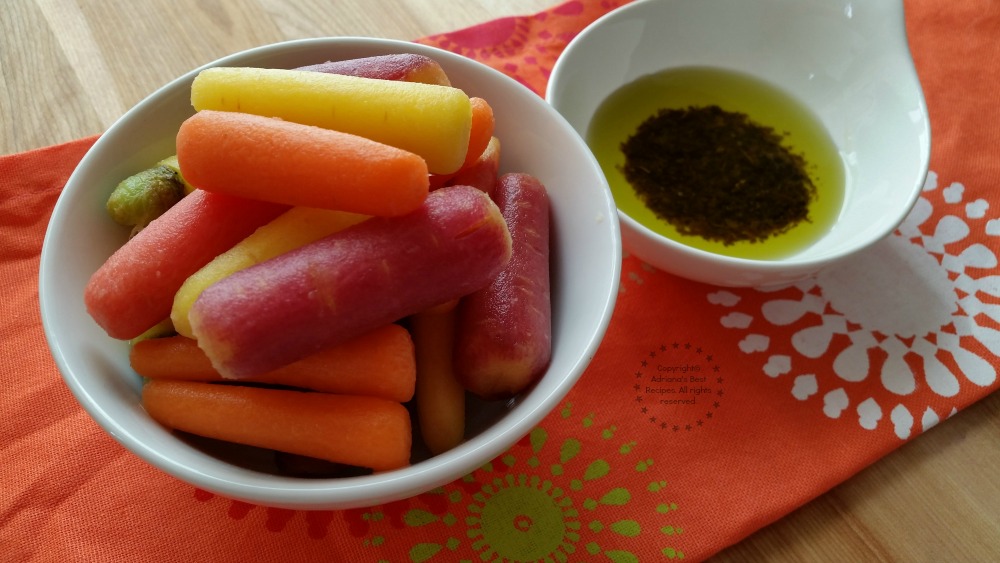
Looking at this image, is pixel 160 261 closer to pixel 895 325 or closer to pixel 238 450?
pixel 238 450

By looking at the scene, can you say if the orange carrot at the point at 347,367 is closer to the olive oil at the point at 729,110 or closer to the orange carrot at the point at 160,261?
the orange carrot at the point at 160,261

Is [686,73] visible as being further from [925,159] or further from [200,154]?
[200,154]

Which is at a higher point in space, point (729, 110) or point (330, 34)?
point (330, 34)

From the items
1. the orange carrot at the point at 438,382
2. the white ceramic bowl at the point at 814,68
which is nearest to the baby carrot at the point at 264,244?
the orange carrot at the point at 438,382

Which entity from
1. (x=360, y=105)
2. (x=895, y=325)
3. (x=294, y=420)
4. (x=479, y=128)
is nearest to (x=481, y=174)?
(x=479, y=128)

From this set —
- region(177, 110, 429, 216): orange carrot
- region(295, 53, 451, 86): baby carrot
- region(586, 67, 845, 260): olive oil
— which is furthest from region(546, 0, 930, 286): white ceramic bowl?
region(177, 110, 429, 216): orange carrot

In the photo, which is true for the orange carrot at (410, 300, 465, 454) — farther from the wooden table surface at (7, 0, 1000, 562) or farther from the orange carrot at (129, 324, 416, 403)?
the wooden table surface at (7, 0, 1000, 562)

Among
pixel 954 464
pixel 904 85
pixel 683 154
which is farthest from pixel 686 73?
pixel 954 464
